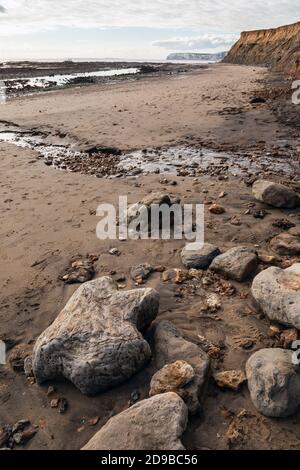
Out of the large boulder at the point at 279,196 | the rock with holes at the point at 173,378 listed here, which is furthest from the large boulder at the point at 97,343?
the large boulder at the point at 279,196

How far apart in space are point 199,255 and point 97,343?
2152mm

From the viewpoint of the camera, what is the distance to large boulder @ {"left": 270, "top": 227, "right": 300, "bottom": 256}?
5129 mm

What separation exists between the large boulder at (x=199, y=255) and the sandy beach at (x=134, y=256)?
22cm

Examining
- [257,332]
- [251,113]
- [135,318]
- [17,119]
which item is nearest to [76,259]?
[135,318]

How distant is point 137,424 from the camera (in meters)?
2.81

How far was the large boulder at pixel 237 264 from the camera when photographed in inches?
183

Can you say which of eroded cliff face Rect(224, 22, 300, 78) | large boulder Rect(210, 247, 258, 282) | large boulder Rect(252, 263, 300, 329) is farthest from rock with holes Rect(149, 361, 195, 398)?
eroded cliff face Rect(224, 22, 300, 78)

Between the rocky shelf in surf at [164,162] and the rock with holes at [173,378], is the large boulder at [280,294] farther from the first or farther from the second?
the rocky shelf in surf at [164,162]

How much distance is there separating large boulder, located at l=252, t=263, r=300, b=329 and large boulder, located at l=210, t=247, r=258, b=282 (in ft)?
1.78

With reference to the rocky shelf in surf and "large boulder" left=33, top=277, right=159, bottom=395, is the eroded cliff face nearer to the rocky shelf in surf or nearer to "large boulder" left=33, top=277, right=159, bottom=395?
the rocky shelf in surf

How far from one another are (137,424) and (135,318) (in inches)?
43.7

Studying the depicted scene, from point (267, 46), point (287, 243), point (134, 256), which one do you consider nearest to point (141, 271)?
point (134, 256)

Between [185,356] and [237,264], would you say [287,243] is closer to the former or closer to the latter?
[237,264]

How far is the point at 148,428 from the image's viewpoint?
277cm
